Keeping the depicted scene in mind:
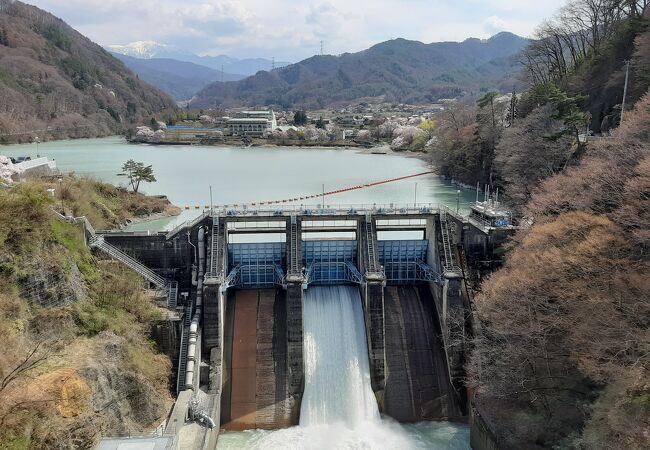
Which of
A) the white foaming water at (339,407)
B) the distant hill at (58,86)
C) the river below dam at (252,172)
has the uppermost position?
the distant hill at (58,86)

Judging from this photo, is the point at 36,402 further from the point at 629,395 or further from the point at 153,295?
the point at 629,395

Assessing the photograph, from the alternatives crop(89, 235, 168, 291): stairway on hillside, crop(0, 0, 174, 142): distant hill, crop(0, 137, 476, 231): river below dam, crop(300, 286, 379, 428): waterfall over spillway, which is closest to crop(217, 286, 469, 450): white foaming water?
crop(300, 286, 379, 428): waterfall over spillway

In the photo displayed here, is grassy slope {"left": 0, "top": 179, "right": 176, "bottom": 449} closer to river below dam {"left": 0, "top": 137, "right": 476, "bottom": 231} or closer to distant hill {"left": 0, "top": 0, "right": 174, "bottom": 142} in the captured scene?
river below dam {"left": 0, "top": 137, "right": 476, "bottom": 231}

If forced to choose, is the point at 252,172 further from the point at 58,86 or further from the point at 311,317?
the point at 58,86

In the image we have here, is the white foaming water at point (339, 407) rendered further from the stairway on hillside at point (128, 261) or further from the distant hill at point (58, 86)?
the distant hill at point (58, 86)

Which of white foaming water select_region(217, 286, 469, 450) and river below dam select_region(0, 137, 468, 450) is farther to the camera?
river below dam select_region(0, 137, 468, 450)

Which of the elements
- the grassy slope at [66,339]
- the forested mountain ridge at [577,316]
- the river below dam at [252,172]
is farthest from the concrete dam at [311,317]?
the river below dam at [252,172]
